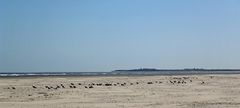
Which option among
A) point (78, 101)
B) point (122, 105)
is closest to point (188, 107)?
point (122, 105)

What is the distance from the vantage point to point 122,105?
20.6 m

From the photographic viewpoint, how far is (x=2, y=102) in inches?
882

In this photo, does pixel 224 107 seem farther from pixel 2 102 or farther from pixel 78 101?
pixel 2 102

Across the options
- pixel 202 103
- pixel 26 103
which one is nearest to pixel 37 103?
pixel 26 103

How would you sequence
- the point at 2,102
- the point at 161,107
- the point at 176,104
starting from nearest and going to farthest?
1. the point at 161,107
2. the point at 176,104
3. the point at 2,102

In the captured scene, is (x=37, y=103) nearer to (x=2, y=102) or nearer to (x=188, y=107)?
(x=2, y=102)

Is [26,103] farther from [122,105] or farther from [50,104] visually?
[122,105]

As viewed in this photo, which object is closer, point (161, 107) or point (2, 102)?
point (161, 107)

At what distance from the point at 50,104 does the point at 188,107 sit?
6.12 meters

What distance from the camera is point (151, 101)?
Answer: 22.4 meters

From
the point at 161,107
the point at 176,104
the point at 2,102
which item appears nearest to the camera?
the point at 161,107

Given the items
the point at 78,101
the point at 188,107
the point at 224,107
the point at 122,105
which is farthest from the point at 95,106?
the point at 224,107

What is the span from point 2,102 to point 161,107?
7733mm

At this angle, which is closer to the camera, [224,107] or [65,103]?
[224,107]
